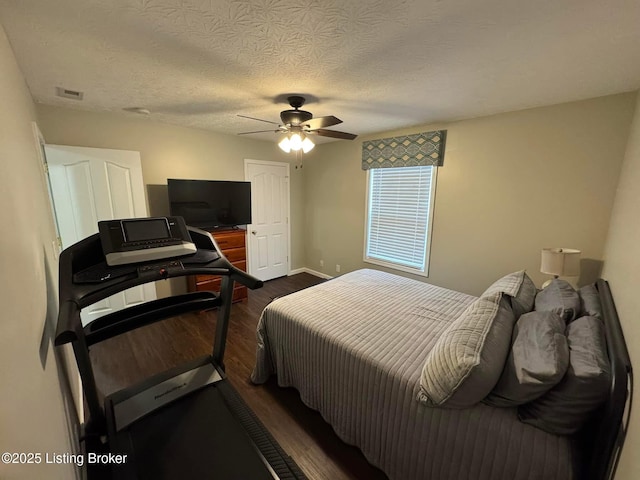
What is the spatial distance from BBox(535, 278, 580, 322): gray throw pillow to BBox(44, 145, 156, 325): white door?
3.94 metres

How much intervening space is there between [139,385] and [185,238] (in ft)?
3.46

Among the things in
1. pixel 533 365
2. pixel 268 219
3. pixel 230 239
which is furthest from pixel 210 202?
pixel 533 365

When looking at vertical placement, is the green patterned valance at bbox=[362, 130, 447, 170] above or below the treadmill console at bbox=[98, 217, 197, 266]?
above

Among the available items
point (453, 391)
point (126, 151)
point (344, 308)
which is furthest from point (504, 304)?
point (126, 151)

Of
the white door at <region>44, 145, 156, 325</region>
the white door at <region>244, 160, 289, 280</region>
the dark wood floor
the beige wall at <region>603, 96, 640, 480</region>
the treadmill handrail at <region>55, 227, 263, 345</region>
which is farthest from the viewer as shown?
the white door at <region>244, 160, 289, 280</region>

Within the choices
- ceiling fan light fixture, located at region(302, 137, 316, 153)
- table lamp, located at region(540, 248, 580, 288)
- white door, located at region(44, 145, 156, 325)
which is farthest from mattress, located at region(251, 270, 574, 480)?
white door, located at region(44, 145, 156, 325)

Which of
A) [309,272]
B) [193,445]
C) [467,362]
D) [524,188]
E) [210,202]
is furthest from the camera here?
[309,272]

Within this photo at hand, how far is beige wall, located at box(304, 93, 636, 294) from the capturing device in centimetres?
218

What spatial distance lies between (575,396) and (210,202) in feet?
12.3

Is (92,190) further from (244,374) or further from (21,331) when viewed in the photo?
(21,331)

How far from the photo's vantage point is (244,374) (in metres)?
2.26

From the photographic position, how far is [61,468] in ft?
2.74

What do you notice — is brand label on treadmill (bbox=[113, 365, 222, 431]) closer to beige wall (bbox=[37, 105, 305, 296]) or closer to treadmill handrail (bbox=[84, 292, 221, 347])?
treadmill handrail (bbox=[84, 292, 221, 347])

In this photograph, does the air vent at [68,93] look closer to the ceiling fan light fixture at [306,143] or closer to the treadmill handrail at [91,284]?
the treadmill handrail at [91,284]
